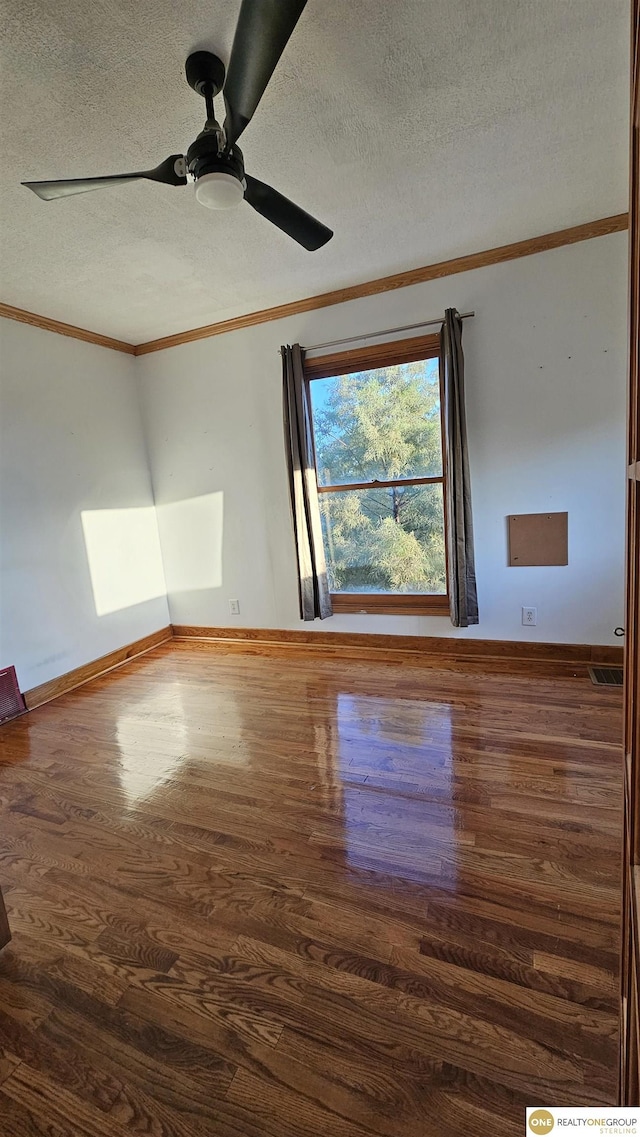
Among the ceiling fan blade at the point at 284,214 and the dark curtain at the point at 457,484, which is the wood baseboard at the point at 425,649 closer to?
the dark curtain at the point at 457,484

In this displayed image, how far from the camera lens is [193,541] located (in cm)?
419

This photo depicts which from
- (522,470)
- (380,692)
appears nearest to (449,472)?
(522,470)

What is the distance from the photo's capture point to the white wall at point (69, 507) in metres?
3.09

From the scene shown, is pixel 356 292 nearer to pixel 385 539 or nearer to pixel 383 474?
pixel 383 474

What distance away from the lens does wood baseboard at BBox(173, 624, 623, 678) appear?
3.01 metres

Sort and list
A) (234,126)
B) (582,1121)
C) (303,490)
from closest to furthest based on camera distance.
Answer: (582,1121) < (234,126) < (303,490)

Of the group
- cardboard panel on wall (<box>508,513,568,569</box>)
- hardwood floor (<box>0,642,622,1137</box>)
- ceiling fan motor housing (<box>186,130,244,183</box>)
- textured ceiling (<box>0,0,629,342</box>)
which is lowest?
hardwood floor (<box>0,642,622,1137</box>)

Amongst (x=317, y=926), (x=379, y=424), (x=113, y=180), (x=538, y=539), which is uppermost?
(x=113, y=180)

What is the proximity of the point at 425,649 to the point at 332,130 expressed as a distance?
2933 millimetres

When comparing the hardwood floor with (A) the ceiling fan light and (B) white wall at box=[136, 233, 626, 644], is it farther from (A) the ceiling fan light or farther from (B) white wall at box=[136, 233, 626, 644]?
(A) the ceiling fan light

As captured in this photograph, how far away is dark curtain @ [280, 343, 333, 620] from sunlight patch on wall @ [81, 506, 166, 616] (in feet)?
4.90

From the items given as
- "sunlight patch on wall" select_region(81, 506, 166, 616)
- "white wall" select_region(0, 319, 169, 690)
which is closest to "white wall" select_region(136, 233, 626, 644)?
"white wall" select_region(0, 319, 169, 690)

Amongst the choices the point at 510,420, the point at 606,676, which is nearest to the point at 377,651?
the point at 606,676

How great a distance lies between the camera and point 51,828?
6.30 ft
